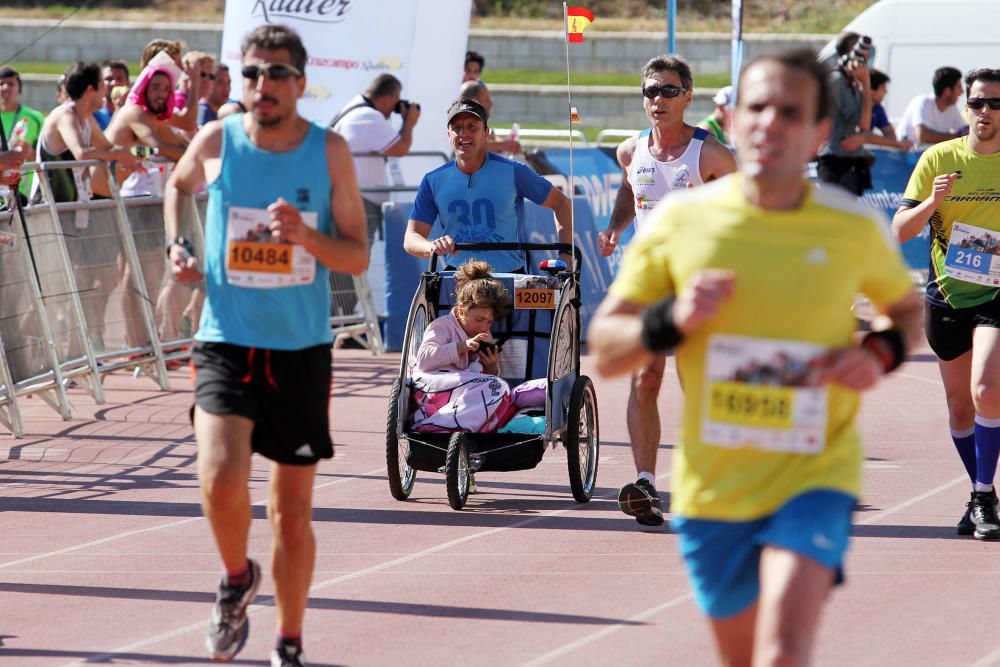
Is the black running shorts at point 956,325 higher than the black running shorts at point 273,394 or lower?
lower

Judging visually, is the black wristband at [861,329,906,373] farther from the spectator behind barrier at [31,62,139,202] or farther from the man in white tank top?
the spectator behind barrier at [31,62,139,202]

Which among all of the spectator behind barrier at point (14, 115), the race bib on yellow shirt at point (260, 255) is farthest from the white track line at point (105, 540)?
the spectator behind barrier at point (14, 115)

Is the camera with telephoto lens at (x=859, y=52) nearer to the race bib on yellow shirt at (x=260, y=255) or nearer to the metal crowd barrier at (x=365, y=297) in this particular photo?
the metal crowd barrier at (x=365, y=297)

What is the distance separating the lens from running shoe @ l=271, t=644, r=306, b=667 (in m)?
5.24

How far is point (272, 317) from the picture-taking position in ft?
17.2

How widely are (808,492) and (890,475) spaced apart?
5827 millimetres

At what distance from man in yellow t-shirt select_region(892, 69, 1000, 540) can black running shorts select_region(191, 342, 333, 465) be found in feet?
10.6

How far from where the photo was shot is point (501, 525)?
812 cm

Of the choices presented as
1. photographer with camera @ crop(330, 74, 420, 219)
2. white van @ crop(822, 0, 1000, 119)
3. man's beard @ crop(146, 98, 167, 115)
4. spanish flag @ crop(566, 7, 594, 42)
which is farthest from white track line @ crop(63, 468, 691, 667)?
white van @ crop(822, 0, 1000, 119)

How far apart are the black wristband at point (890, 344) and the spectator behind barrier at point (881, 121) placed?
562 inches

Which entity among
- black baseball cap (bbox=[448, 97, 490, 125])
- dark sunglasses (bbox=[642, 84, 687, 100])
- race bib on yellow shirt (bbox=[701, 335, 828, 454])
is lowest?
race bib on yellow shirt (bbox=[701, 335, 828, 454])

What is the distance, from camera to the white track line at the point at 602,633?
5718 millimetres

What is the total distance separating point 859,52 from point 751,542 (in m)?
13.6

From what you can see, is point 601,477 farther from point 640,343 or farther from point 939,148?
point 640,343
